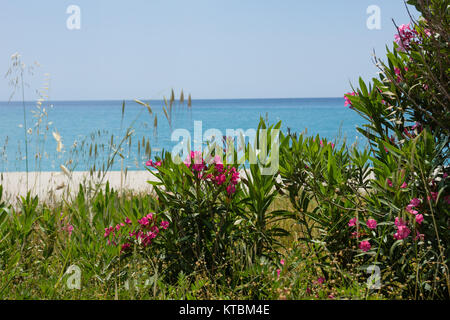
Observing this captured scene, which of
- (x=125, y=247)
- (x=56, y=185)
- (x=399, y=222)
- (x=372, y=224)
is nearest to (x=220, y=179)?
(x=125, y=247)

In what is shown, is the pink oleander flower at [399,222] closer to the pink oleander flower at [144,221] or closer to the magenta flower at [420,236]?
the magenta flower at [420,236]

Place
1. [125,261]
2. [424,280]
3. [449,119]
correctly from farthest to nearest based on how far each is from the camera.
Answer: [125,261] → [449,119] → [424,280]

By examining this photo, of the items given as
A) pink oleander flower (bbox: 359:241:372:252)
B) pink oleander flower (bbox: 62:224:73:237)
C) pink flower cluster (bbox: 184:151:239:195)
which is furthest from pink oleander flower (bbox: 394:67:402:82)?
pink oleander flower (bbox: 62:224:73:237)

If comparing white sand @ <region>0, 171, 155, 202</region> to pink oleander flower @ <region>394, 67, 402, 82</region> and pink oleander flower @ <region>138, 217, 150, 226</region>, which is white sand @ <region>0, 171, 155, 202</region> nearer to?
pink oleander flower @ <region>138, 217, 150, 226</region>

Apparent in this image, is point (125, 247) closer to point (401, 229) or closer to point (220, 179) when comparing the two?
point (220, 179)

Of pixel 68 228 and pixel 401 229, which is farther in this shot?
pixel 68 228

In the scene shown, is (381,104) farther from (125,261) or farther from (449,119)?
(125,261)

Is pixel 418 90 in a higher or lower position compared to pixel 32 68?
lower

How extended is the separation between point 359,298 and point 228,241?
81 centimetres

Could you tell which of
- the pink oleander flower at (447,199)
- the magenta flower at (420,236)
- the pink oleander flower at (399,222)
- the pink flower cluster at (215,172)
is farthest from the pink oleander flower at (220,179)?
the pink oleander flower at (447,199)

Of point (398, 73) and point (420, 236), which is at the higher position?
point (398, 73)

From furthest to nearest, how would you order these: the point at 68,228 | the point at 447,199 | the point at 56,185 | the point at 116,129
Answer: the point at 116,129
the point at 56,185
the point at 68,228
the point at 447,199

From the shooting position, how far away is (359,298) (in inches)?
77.2
